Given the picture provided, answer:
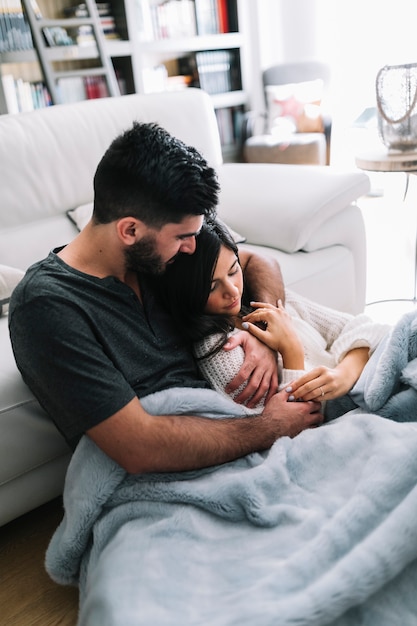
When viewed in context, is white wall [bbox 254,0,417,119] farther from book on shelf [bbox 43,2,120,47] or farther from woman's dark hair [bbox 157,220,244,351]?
woman's dark hair [bbox 157,220,244,351]

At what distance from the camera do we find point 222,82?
4383 millimetres

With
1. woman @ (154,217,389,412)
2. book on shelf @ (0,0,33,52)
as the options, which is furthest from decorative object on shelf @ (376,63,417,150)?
Result: book on shelf @ (0,0,33,52)

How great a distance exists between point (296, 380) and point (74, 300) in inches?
18.7

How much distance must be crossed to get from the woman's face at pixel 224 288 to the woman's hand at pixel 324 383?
0.23 meters

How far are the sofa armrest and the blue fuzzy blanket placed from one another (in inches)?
38.1

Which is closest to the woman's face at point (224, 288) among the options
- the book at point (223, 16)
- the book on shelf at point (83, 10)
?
the book on shelf at point (83, 10)

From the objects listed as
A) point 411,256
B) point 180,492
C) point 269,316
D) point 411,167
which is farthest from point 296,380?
point 411,256

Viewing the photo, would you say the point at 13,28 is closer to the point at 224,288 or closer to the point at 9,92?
the point at 9,92

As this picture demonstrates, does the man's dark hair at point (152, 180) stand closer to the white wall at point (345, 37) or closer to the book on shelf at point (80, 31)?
the book on shelf at point (80, 31)

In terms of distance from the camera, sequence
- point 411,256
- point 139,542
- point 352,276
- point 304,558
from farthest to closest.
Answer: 1. point 411,256
2. point 352,276
3. point 139,542
4. point 304,558

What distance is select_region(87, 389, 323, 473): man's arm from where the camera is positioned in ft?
3.09

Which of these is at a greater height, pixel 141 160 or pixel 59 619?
pixel 141 160

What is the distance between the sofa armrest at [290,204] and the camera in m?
1.90

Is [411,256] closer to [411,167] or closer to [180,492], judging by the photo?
[411,167]
